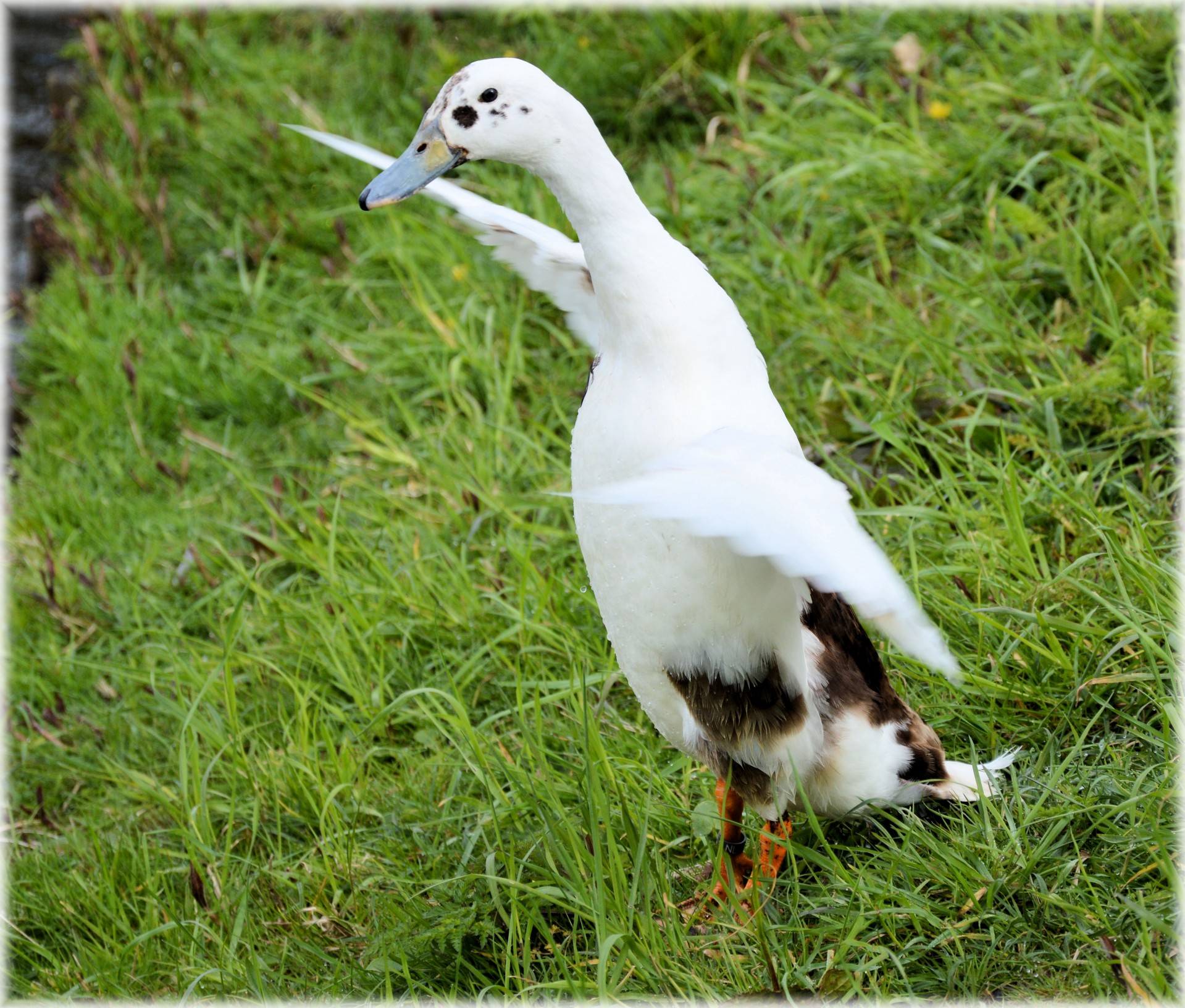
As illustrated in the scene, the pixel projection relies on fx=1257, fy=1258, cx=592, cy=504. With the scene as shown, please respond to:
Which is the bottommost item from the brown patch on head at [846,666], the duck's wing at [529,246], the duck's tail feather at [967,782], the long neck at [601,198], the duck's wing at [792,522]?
the duck's tail feather at [967,782]

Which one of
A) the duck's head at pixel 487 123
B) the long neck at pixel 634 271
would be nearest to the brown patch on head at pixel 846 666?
the long neck at pixel 634 271

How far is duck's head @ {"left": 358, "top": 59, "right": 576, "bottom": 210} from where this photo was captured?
1.99 m

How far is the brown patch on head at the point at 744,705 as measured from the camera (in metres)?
2.04

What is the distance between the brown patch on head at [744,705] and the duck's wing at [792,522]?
0.46 meters

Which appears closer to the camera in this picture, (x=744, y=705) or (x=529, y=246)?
(x=744, y=705)

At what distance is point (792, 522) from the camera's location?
1534mm

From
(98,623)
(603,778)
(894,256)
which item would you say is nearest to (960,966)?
(603,778)

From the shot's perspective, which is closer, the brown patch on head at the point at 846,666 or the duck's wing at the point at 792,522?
the duck's wing at the point at 792,522

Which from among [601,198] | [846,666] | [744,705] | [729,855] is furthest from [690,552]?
[729,855]

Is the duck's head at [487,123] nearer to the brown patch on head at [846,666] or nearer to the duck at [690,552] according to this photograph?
the duck at [690,552]

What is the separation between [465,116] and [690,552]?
0.79 meters

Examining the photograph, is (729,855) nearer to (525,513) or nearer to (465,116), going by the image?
(525,513)

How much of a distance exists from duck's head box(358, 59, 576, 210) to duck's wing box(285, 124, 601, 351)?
0.30m

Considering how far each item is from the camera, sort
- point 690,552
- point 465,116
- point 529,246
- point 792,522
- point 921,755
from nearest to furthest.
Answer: point 792,522 → point 690,552 → point 465,116 → point 921,755 → point 529,246
